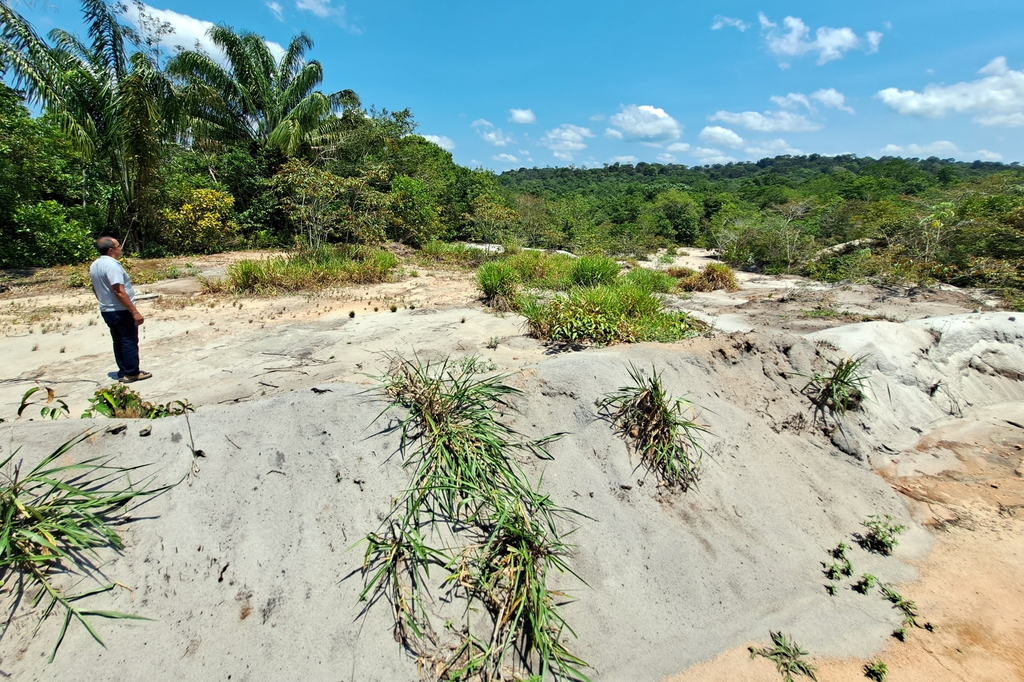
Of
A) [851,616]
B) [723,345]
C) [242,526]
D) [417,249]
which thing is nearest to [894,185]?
[417,249]

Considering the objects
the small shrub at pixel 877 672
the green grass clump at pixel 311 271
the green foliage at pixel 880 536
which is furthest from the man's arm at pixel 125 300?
the green foliage at pixel 880 536

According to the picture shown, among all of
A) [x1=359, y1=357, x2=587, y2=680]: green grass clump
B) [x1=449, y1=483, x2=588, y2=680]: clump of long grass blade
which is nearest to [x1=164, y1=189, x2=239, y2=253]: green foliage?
[x1=359, y1=357, x2=587, y2=680]: green grass clump

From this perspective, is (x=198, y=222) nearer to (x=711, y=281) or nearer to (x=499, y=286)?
(x=499, y=286)

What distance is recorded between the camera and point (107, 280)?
4.34 metres

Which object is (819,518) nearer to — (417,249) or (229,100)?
(417,249)

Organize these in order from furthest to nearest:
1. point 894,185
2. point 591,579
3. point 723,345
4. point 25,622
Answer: point 894,185
point 723,345
point 591,579
point 25,622

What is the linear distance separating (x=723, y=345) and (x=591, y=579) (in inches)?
136

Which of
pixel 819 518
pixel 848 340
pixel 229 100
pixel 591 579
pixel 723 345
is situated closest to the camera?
pixel 591 579

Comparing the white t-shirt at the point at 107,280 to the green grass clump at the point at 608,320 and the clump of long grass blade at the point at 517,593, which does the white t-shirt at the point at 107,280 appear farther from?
the green grass clump at the point at 608,320

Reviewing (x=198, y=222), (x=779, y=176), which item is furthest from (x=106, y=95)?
(x=779, y=176)

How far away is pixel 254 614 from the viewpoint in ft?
Answer: 8.55

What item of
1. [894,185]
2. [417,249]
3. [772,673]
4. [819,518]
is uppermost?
[894,185]

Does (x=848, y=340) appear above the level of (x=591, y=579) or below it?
above

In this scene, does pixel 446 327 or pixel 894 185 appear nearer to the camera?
pixel 446 327
